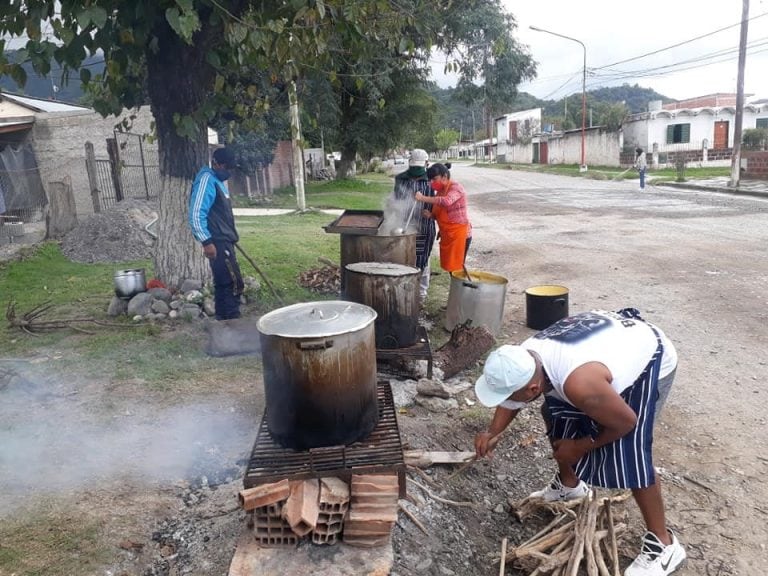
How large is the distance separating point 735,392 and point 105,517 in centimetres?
478

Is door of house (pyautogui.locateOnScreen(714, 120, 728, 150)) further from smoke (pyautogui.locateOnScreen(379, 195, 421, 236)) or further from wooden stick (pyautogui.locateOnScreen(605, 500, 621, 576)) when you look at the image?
wooden stick (pyautogui.locateOnScreen(605, 500, 621, 576))

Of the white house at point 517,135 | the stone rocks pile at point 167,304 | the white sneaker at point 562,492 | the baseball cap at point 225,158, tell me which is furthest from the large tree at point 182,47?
the white house at point 517,135

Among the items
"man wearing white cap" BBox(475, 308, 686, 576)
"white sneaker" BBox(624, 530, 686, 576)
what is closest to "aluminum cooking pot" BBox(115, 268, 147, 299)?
"man wearing white cap" BBox(475, 308, 686, 576)

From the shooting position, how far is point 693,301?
23.8 feet

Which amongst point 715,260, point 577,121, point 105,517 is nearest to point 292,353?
point 105,517

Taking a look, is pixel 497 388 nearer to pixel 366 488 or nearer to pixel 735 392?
pixel 366 488

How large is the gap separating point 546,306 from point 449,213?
162 cm

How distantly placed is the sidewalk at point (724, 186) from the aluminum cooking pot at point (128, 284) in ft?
64.5

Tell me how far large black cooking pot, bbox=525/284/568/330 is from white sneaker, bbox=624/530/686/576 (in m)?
3.71

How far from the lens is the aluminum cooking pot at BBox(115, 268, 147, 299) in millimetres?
6703

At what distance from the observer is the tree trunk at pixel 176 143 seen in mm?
6277

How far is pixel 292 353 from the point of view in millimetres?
3043

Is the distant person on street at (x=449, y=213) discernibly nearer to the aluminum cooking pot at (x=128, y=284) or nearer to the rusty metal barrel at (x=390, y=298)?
the rusty metal barrel at (x=390, y=298)

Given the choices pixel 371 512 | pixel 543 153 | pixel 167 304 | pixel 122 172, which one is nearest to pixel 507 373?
pixel 371 512
